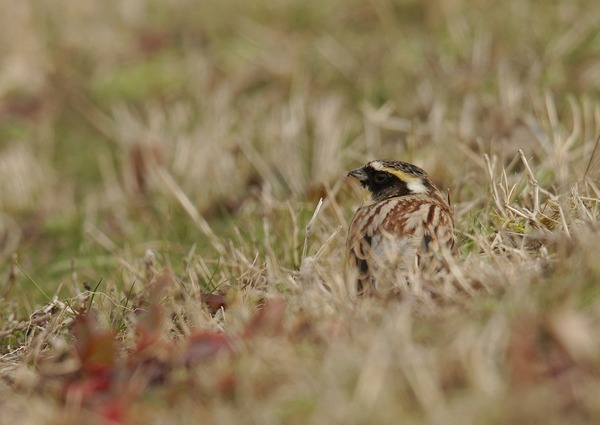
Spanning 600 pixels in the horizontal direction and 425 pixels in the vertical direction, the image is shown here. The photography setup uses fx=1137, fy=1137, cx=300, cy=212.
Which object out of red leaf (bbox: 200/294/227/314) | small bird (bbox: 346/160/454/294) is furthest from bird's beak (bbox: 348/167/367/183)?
red leaf (bbox: 200/294/227/314)

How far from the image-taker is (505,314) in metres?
3.86

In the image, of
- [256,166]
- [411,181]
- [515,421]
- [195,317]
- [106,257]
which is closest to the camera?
[515,421]

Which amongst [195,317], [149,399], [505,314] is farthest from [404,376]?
[195,317]

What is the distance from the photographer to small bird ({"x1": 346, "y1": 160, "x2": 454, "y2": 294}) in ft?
15.9

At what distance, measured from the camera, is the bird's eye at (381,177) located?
5812 mm

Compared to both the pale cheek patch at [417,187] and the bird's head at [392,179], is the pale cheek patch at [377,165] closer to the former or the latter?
the bird's head at [392,179]

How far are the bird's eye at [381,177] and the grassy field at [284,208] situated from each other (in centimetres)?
35

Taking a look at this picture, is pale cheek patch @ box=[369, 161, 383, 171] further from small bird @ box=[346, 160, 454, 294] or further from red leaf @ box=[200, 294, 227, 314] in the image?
red leaf @ box=[200, 294, 227, 314]

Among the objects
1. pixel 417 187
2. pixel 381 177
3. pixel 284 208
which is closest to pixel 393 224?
pixel 417 187

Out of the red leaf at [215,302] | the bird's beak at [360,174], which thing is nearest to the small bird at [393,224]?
the bird's beak at [360,174]

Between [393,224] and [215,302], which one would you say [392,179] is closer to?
[393,224]

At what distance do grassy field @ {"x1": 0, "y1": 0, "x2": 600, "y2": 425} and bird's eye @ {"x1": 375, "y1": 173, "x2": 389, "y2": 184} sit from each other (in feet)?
1.13

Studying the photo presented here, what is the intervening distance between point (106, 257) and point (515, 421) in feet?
14.0

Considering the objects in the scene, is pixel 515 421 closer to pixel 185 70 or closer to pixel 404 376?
pixel 404 376
